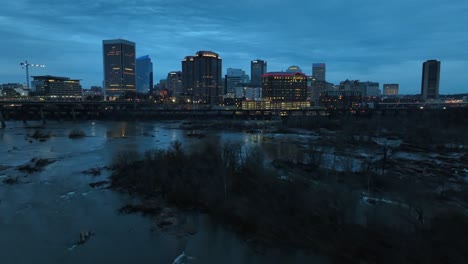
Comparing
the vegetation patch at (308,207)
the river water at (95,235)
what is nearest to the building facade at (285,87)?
the vegetation patch at (308,207)

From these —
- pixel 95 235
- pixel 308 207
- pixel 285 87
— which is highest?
pixel 285 87

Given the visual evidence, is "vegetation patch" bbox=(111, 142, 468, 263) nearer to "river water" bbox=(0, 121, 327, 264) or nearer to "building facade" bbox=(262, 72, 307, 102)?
"river water" bbox=(0, 121, 327, 264)

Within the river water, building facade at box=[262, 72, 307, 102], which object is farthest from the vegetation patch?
building facade at box=[262, 72, 307, 102]

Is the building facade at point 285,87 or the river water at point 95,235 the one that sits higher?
the building facade at point 285,87

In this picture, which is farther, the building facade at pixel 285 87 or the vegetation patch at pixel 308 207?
the building facade at pixel 285 87

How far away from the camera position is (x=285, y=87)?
176 metres

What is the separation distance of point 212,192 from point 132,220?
13.8 ft

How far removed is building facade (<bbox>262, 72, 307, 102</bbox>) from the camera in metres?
175

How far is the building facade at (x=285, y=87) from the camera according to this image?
575 feet

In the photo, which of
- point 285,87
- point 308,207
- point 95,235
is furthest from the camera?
point 285,87

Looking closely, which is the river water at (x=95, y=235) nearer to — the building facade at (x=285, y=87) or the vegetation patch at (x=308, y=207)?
the vegetation patch at (x=308, y=207)

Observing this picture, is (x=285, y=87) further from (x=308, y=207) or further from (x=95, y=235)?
(x=95, y=235)

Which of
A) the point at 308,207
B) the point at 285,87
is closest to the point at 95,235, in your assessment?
the point at 308,207

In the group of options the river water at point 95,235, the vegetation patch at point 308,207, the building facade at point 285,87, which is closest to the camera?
the vegetation patch at point 308,207
